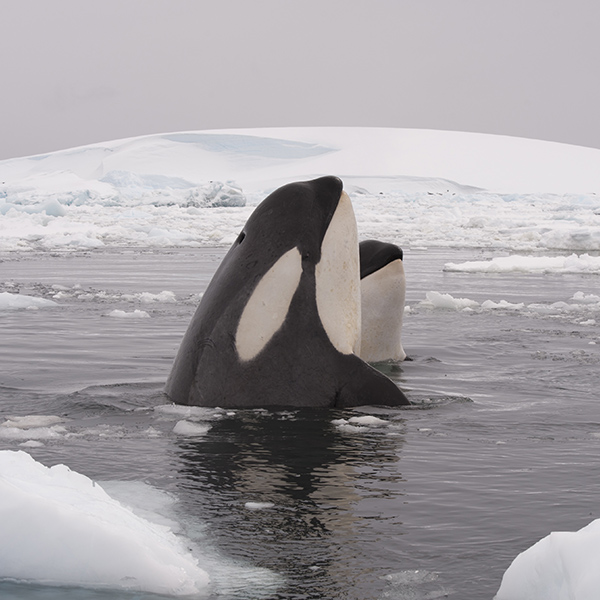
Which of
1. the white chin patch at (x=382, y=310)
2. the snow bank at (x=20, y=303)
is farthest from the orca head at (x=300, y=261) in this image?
the snow bank at (x=20, y=303)

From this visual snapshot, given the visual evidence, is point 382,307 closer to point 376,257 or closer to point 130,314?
point 376,257

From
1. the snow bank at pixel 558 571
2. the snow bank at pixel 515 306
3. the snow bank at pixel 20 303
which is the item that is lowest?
the snow bank at pixel 20 303

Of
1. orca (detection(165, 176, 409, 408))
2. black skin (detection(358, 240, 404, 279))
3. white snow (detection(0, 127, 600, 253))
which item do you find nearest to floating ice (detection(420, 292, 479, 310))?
black skin (detection(358, 240, 404, 279))

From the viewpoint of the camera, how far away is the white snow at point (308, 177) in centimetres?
3522

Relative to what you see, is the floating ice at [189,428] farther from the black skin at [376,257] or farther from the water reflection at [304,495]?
the black skin at [376,257]

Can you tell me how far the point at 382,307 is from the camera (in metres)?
8.50

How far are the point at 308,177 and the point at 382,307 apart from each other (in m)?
71.4

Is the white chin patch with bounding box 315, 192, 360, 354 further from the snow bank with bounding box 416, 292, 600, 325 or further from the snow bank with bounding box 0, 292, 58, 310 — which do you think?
the snow bank with bounding box 0, 292, 58, 310

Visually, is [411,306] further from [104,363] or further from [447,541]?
[447,541]

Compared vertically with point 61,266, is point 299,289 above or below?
above

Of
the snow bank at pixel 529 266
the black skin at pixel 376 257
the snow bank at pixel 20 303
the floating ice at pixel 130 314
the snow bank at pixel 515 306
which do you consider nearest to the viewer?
the black skin at pixel 376 257

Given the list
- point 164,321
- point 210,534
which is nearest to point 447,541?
point 210,534

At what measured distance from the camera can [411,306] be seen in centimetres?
1323

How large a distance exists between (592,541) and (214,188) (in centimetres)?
4792
